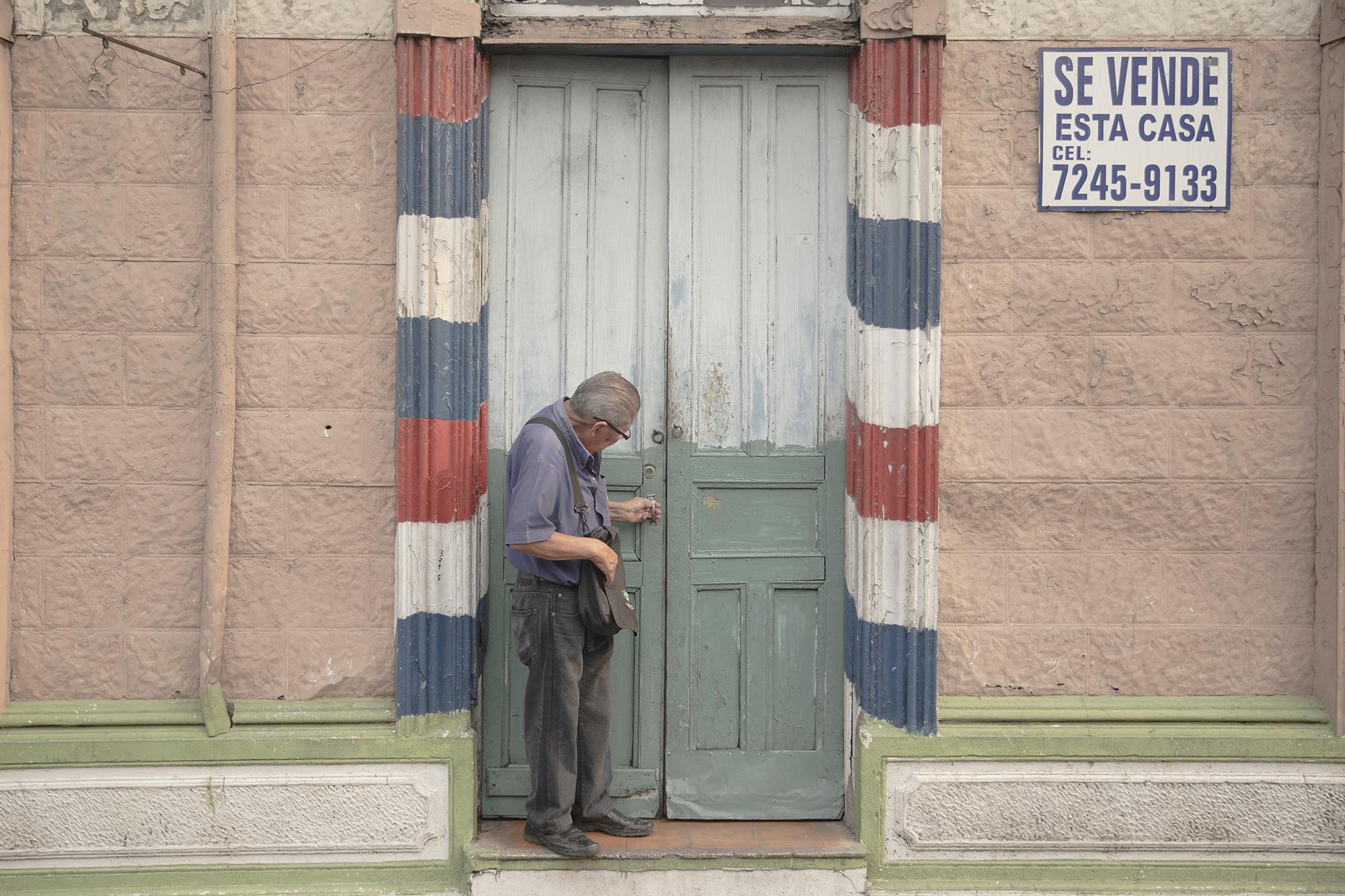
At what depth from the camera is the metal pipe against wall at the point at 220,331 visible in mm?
4129

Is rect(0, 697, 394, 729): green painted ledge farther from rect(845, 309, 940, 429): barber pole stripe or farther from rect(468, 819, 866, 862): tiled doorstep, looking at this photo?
rect(845, 309, 940, 429): barber pole stripe

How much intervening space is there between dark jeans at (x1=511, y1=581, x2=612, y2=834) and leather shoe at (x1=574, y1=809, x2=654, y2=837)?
0.20 metres

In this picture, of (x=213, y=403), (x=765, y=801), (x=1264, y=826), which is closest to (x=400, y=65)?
(x=213, y=403)

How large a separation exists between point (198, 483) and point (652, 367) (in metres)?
1.77

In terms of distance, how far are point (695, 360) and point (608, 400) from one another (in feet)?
2.19

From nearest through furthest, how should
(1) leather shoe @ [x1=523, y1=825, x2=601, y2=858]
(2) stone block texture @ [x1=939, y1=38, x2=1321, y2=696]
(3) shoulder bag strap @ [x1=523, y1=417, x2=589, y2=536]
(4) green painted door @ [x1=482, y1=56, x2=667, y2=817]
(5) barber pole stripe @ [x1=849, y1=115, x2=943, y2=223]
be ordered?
(3) shoulder bag strap @ [x1=523, y1=417, x2=589, y2=536] < (1) leather shoe @ [x1=523, y1=825, x2=601, y2=858] < (5) barber pole stripe @ [x1=849, y1=115, x2=943, y2=223] < (2) stone block texture @ [x1=939, y1=38, x2=1321, y2=696] < (4) green painted door @ [x1=482, y1=56, x2=667, y2=817]

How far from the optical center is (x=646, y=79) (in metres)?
4.49

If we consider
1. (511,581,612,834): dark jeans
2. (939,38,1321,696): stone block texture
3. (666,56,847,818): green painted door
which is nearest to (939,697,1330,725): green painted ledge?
(939,38,1321,696): stone block texture

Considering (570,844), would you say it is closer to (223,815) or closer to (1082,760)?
(223,815)

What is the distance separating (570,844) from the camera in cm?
409

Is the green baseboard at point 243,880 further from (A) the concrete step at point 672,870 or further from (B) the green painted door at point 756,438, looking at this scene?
(B) the green painted door at point 756,438

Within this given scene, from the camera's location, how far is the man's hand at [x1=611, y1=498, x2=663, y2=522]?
14.3 feet

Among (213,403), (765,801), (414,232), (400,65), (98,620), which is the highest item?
(400,65)

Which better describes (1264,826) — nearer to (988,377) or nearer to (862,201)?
(988,377)
